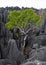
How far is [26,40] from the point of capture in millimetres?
19297

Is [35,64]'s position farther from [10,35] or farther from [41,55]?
[10,35]

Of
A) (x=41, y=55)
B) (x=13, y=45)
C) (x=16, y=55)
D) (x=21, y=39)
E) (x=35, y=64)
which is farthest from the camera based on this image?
(x=21, y=39)

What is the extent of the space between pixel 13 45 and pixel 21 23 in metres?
11.0

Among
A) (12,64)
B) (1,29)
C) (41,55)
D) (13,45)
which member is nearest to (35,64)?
(41,55)

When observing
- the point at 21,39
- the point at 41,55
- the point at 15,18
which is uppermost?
the point at 41,55

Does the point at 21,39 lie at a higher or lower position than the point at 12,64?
lower

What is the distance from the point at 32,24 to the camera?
22344 millimetres

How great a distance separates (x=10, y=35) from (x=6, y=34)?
1.52 feet

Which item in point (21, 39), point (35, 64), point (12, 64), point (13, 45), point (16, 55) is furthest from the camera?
point (21, 39)

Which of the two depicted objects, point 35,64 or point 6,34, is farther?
point 6,34

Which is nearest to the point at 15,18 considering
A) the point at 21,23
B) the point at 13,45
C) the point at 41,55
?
the point at 21,23

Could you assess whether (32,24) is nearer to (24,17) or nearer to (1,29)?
(24,17)

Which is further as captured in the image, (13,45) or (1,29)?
(1,29)

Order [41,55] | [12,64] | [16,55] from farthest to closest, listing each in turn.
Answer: [16,55] < [12,64] < [41,55]
